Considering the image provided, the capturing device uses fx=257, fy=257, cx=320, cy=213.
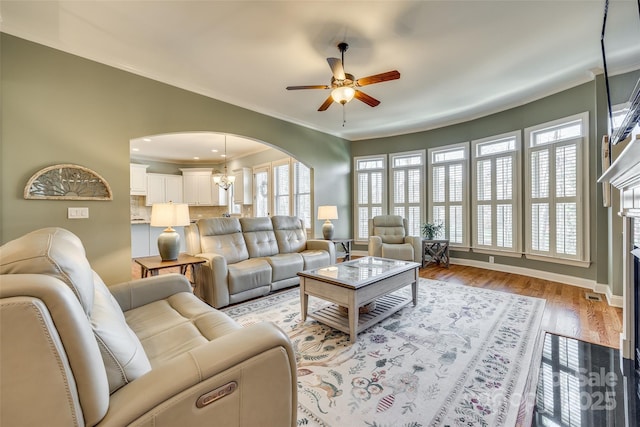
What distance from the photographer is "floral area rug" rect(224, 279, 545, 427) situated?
1.48m

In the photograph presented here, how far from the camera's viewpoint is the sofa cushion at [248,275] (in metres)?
3.06

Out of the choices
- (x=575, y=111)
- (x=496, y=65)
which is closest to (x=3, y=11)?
(x=496, y=65)

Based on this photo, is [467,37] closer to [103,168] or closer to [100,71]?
[100,71]

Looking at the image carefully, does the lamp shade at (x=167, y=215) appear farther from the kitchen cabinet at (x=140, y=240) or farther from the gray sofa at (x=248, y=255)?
the kitchen cabinet at (x=140, y=240)

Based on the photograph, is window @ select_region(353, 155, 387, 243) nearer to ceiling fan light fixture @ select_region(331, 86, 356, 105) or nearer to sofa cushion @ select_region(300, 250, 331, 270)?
sofa cushion @ select_region(300, 250, 331, 270)

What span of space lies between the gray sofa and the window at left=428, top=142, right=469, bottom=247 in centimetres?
260

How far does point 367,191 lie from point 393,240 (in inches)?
63.4

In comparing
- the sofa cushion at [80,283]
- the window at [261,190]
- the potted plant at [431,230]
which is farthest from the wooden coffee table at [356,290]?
the window at [261,190]

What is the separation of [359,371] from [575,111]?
14.9 feet

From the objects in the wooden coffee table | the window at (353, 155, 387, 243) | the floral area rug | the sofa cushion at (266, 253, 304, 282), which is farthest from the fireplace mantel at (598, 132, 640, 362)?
the window at (353, 155, 387, 243)

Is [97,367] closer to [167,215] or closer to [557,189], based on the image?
[167,215]

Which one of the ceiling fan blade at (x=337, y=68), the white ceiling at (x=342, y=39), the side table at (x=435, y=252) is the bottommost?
the side table at (x=435, y=252)

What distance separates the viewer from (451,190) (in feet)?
17.1

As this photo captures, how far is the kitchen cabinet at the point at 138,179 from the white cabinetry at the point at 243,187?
2308 millimetres
